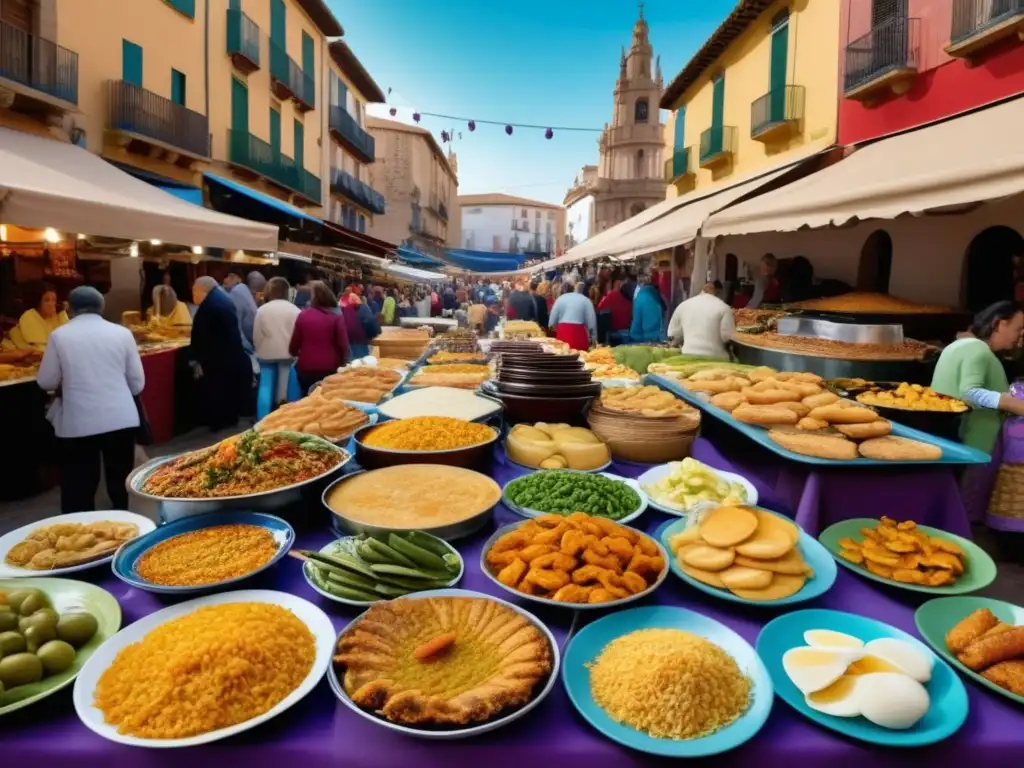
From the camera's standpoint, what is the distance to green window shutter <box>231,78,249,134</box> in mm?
16250

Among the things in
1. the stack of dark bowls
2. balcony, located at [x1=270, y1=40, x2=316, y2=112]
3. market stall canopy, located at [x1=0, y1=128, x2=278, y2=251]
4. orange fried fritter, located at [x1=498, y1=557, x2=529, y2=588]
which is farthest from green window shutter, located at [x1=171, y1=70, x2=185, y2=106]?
orange fried fritter, located at [x1=498, y1=557, x2=529, y2=588]

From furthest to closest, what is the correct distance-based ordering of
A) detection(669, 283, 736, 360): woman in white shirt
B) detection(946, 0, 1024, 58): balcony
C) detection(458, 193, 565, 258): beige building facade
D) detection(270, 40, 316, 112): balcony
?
detection(458, 193, 565, 258): beige building facade → detection(270, 40, 316, 112): balcony → detection(946, 0, 1024, 58): balcony → detection(669, 283, 736, 360): woman in white shirt

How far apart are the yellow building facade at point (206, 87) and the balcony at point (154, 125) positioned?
0.07 ft

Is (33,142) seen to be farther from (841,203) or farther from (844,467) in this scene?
(844,467)

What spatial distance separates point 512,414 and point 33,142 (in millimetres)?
8891

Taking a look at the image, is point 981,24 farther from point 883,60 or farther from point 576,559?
point 576,559

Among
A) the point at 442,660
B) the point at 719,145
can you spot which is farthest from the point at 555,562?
the point at 719,145

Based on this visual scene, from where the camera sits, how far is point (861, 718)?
4.28ft

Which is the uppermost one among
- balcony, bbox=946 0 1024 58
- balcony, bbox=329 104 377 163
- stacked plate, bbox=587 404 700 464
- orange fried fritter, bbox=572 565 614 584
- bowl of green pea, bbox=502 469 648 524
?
balcony, bbox=329 104 377 163

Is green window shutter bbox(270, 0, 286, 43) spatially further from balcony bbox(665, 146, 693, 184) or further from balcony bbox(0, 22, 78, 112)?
balcony bbox(665, 146, 693, 184)

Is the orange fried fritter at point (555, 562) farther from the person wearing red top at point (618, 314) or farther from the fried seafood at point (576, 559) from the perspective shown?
the person wearing red top at point (618, 314)

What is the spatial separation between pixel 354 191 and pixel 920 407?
26664 mm

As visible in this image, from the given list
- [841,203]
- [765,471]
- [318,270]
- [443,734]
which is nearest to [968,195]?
[841,203]

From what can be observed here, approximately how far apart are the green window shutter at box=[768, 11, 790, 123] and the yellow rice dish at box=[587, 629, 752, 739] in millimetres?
12421
